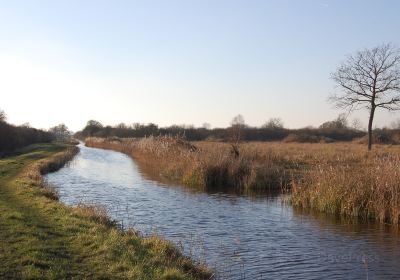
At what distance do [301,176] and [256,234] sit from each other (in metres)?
9.34

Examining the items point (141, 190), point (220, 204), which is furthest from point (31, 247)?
point (141, 190)

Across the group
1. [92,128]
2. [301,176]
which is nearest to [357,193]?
[301,176]

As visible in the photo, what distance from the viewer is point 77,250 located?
9.62m

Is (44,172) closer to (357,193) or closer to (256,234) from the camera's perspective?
(256,234)

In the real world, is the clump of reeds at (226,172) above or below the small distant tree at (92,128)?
below

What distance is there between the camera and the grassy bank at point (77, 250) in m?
8.12

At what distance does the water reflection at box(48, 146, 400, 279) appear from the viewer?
10.3 metres

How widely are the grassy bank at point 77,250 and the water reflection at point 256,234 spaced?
125 cm

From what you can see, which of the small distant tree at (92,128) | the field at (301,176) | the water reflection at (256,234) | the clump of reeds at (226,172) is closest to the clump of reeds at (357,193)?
the field at (301,176)

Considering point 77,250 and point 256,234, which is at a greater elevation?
point 77,250

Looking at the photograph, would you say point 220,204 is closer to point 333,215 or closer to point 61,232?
point 333,215

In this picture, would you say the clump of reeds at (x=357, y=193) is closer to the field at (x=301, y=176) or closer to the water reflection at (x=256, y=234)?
the field at (x=301, y=176)

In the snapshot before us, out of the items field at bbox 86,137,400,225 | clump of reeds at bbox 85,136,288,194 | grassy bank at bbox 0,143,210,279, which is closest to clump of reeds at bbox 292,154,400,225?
field at bbox 86,137,400,225

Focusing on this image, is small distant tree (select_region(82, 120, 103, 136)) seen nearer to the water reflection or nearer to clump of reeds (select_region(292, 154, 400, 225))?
the water reflection
